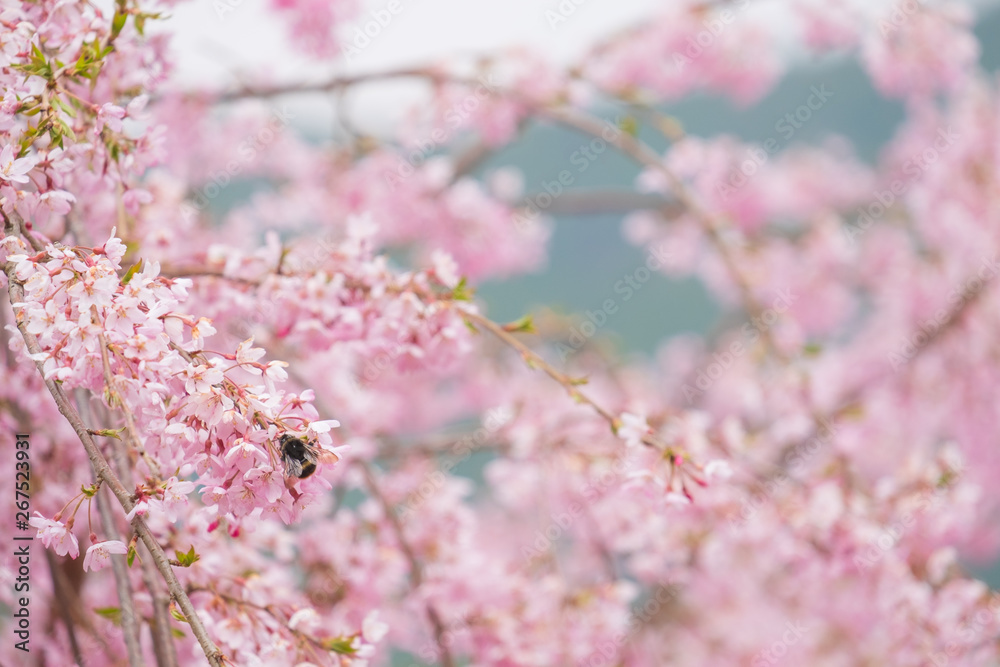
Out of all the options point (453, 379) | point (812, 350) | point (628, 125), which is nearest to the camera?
point (812, 350)

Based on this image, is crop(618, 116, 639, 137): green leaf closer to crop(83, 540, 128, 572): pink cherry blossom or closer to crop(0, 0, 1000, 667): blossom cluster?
crop(0, 0, 1000, 667): blossom cluster

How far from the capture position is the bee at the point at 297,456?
776mm

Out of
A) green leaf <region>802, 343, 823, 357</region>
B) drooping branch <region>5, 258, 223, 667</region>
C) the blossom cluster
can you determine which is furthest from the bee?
green leaf <region>802, 343, 823, 357</region>

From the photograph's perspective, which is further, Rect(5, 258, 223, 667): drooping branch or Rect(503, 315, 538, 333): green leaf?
Rect(503, 315, 538, 333): green leaf

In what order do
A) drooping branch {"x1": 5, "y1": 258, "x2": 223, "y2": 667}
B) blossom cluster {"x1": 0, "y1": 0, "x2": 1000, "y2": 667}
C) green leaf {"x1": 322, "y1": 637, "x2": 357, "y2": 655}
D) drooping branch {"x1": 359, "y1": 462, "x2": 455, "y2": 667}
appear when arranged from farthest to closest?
drooping branch {"x1": 359, "y1": 462, "x2": 455, "y2": 667}
green leaf {"x1": 322, "y1": 637, "x2": 357, "y2": 655}
blossom cluster {"x1": 0, "y1": 0, "x2": 1000, "y2": 667}
drooping branch {"x1": 5, "y1": 258, "x2": 223, "y2": 667}

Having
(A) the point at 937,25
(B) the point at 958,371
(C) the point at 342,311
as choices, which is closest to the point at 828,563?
(C) the point at 342,311

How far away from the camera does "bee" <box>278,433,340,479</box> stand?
776 mm

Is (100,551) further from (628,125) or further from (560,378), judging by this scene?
(628,125)

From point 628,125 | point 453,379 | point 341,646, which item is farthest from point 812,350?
point 453,379

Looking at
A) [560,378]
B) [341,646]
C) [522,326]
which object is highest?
[522,326]

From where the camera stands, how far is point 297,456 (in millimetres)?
782

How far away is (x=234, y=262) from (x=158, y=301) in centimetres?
47

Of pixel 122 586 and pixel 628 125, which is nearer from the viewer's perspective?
pixel 122 586

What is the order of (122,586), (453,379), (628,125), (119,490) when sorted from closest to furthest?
(119,490), (122,586), (628,125), (453,379)
